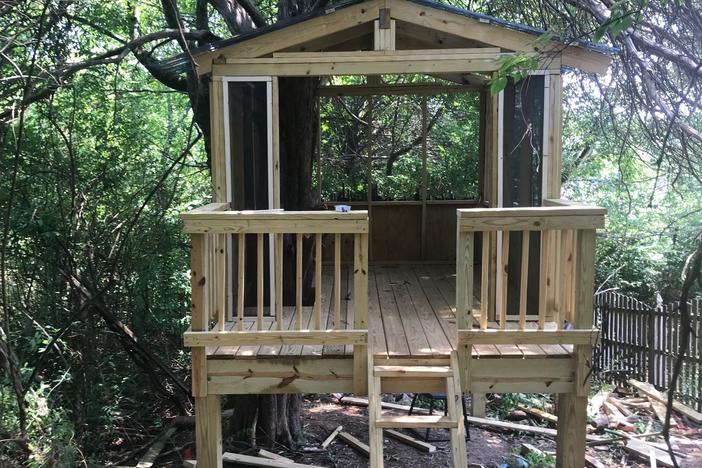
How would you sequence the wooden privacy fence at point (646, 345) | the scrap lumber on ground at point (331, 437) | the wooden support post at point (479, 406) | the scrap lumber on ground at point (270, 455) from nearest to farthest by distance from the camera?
the scrap lumber on ground at point (270, 455) < the scrap lumber on ground at point (331, 437) < the wooden support post at point (479, 406) < the wooden privacy fence at point (646, 345)

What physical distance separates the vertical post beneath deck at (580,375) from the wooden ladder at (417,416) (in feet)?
2.72

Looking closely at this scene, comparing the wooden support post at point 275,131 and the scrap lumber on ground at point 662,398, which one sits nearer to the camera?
the wooden support post at point 275,131

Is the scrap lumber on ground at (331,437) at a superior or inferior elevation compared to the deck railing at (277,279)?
inferior

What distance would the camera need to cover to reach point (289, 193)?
625cm

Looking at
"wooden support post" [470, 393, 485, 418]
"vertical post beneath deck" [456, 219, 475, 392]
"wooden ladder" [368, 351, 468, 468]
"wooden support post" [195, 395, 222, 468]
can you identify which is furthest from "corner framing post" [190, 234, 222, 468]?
"wooden support post" [470, 393, 485, 418]

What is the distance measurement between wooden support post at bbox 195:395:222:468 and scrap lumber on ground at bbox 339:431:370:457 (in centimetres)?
233

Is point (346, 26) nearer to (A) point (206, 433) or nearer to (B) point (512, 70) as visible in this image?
(B) point (512, 70)

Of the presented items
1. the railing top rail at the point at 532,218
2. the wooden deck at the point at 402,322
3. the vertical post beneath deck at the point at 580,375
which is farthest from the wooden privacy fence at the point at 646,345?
the railing top rail at the point at 532,218

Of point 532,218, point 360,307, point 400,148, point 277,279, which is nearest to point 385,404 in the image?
point 360,307

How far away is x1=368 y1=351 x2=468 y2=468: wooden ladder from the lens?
3.68 metres

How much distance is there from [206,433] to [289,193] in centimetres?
281

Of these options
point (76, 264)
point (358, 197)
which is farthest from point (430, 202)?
point (76, 264)

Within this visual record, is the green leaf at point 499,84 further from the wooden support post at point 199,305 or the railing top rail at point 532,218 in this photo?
the wooden support post at point 199,305

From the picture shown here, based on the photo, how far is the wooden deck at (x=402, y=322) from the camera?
4.19 m
